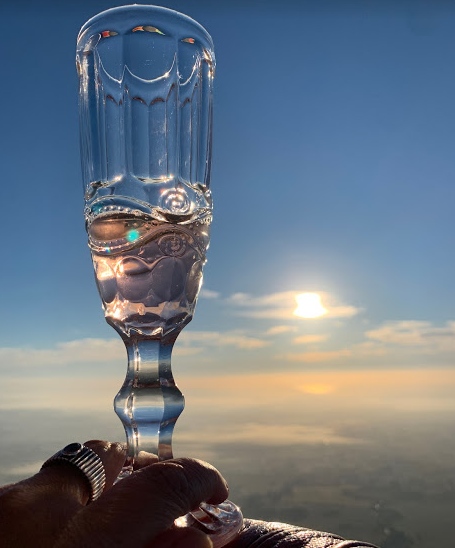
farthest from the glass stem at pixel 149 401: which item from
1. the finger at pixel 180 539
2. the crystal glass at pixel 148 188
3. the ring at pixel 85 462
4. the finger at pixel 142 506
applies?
the finger at pixel 180 539

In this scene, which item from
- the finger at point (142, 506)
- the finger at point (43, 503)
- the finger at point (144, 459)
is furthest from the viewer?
the finger at point (144, 459)

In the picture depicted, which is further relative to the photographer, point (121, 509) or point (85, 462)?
point (85, 462)

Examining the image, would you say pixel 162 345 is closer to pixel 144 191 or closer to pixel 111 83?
pixel 144 191

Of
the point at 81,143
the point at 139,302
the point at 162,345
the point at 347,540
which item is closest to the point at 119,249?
the point at 139,302

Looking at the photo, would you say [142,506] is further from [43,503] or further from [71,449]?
[71,449]

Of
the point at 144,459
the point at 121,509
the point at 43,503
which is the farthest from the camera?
the point at 144,459

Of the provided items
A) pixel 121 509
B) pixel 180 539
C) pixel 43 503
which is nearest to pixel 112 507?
pixel 121 509

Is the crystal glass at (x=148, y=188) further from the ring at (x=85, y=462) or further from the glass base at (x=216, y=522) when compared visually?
the ring at (x=85, y=462)
